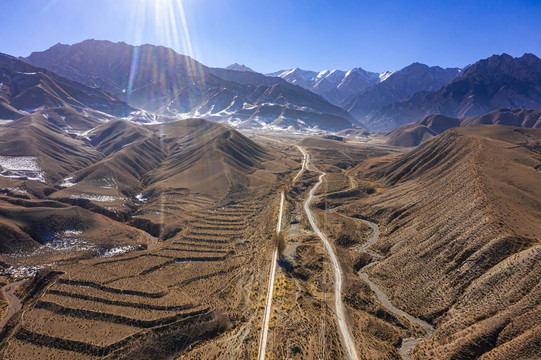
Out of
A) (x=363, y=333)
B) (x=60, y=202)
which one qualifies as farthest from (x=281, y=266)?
(x=60, y=202)

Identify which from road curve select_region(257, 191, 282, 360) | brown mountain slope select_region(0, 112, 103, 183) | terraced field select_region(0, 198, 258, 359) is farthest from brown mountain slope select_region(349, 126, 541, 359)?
brown mountain slope select_region(0, 112, 103, 183)

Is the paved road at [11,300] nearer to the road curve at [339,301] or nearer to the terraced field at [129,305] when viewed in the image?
the terraced field at [129,305]

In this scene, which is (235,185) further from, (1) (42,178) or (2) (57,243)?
(1) (42,178)

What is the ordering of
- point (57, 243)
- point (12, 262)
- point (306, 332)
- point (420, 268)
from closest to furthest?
point (306, 332), point (420, 268), point (12, 262), point (57, 243)

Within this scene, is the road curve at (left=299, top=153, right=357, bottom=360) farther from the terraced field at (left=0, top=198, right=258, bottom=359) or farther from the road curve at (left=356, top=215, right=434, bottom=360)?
the terraced field at (left=0, top=198, right=258, bottom=359)

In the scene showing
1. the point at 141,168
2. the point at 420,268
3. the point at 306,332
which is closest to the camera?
the point at 306,332

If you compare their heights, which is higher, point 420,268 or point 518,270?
point 518,270

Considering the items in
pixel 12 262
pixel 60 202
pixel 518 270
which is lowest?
pixel 12 262

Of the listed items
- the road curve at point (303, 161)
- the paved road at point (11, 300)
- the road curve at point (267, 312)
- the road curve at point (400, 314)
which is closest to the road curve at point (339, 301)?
the road curve at point (400, 314)
